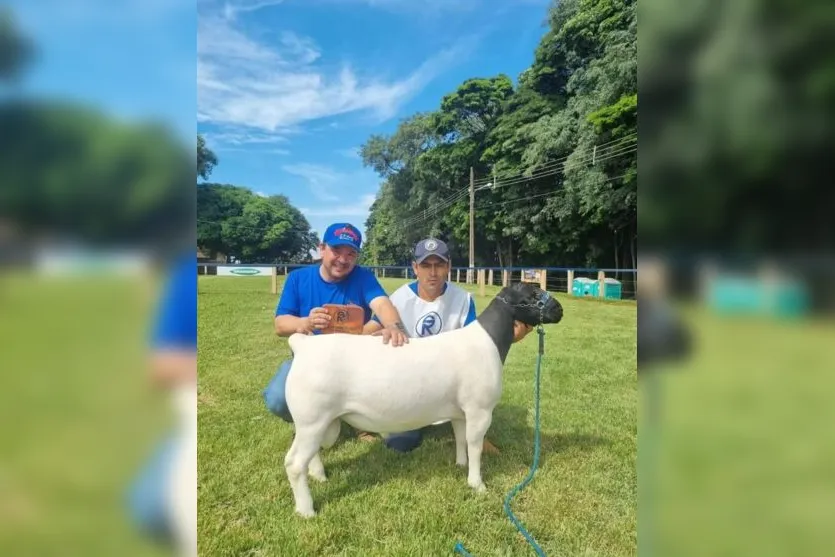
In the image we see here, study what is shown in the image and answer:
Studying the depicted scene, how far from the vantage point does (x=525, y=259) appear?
2373 mm

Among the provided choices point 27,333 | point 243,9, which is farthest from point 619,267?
point 27,333

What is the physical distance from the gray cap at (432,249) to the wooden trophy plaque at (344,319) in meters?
0.43

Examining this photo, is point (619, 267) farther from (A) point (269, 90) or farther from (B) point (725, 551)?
(A) point (269, 90)

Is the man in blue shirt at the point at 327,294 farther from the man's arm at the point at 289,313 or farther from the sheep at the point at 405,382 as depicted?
Result: the sheep at the point at 405,382

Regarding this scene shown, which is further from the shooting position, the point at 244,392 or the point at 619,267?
the point at 244,392

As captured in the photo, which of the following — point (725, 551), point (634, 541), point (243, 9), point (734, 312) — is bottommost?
point (634, 541)

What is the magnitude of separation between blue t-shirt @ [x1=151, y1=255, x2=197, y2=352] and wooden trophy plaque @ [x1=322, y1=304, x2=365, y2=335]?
0.68 meters

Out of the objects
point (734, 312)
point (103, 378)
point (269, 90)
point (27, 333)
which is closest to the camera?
point (734, 312)

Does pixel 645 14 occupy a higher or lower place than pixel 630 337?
higher

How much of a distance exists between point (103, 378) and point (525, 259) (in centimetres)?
180

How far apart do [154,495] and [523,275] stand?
1.84 metres

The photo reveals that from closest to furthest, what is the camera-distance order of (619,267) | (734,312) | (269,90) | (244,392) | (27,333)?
(734,312) < (27,333) < (619,267) < (269,90) < (244,392)

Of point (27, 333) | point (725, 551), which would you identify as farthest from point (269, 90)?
point (725, 551)

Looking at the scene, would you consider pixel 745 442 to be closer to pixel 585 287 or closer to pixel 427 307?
pixel 585 287
